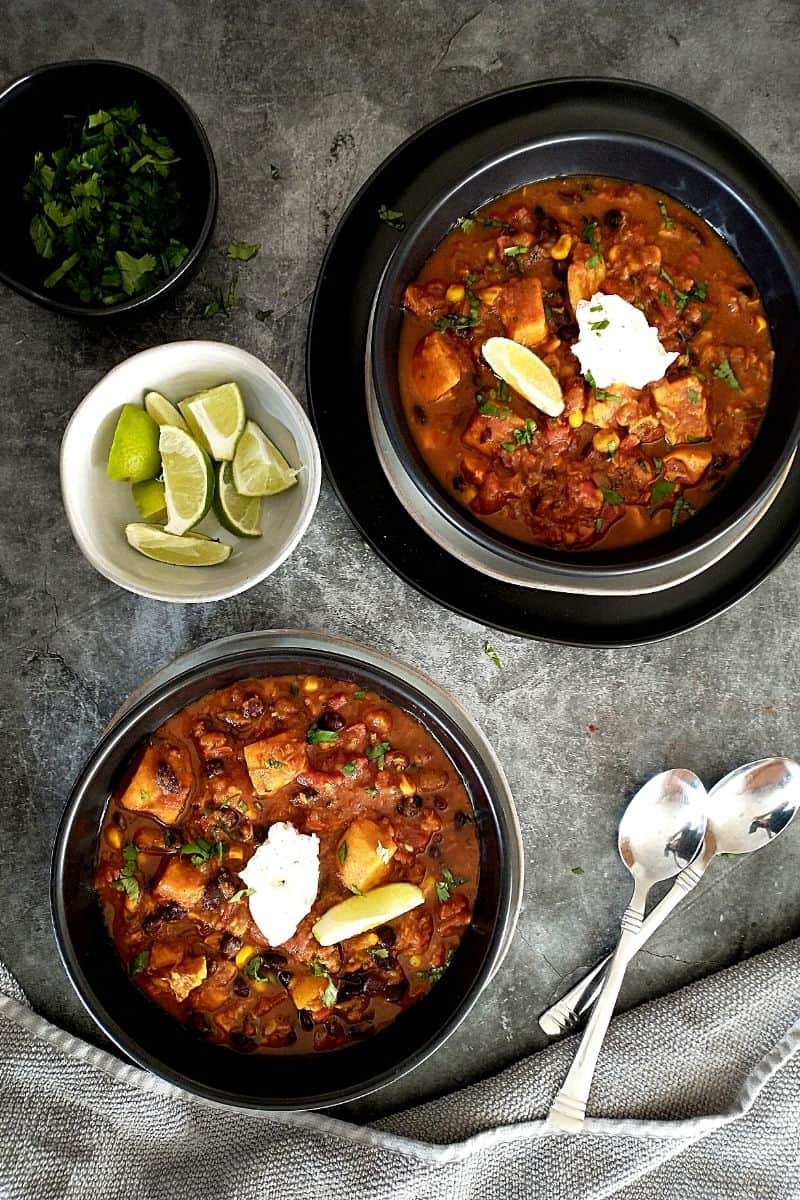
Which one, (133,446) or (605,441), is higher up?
(605,441)

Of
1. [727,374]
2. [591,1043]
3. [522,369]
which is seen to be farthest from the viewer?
[591,1043]

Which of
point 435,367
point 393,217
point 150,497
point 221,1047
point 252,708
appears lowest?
point 221,1047

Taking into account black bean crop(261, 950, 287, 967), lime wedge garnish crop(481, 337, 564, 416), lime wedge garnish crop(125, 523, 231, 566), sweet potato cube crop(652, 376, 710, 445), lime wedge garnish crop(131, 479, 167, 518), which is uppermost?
sweet potato cube crop(652, 376, 710, 445)

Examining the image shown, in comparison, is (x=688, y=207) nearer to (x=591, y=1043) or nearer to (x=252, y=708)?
(x=252, y=708)

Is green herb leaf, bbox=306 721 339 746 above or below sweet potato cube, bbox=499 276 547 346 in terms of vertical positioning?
below

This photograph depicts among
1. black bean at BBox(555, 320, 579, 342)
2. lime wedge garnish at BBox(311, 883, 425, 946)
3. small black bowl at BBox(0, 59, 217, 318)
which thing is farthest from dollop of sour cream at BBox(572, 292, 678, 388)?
lime wedge garnish at BBox(311, 883, 425, 946)

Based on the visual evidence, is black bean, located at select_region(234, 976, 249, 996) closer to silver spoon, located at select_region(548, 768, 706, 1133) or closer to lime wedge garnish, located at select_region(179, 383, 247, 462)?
silver spoon, located at select_region(548, 768, 706, 1133)

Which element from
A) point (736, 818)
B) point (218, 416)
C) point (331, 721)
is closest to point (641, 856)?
point (736, 818)
